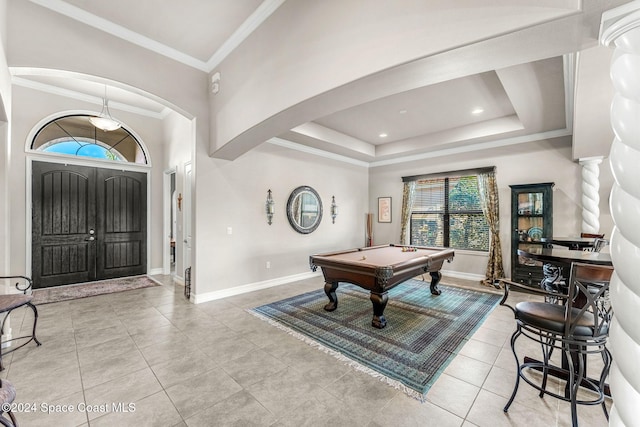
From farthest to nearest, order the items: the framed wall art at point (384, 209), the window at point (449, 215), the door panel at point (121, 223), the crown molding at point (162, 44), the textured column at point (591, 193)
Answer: the framed wall art at point (384, 209) → the window at point (449, 215) → the door panel at point (121, 223) → the textured column at point (591, 193) → the crown molding at point (162, 44)

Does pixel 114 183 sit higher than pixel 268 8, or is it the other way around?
pixel 268 8

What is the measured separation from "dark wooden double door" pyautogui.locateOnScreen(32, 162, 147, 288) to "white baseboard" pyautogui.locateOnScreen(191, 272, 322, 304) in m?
2.99

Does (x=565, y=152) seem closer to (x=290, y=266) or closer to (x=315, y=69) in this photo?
(x=315, y=69)

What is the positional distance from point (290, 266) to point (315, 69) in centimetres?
428

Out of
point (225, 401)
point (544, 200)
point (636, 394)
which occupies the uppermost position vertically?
point (544, 200)

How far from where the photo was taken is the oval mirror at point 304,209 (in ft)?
19.7

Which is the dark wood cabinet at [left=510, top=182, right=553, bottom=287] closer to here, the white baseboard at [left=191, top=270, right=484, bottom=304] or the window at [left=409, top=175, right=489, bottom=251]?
the window at [left=409, top=175, right=489, bottom=251]

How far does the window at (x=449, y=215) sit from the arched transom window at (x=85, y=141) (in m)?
7.10

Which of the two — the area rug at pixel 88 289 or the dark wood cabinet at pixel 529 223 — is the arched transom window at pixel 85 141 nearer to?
the area rug at pixel 88 289

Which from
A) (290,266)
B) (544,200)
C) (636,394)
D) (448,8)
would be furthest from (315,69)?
(544,200)

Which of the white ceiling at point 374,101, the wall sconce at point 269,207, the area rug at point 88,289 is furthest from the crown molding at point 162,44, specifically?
the area rug at point 88,289

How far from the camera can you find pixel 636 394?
1.13 m

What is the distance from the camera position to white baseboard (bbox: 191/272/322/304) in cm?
447

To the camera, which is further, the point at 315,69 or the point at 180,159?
the point at 180,159
